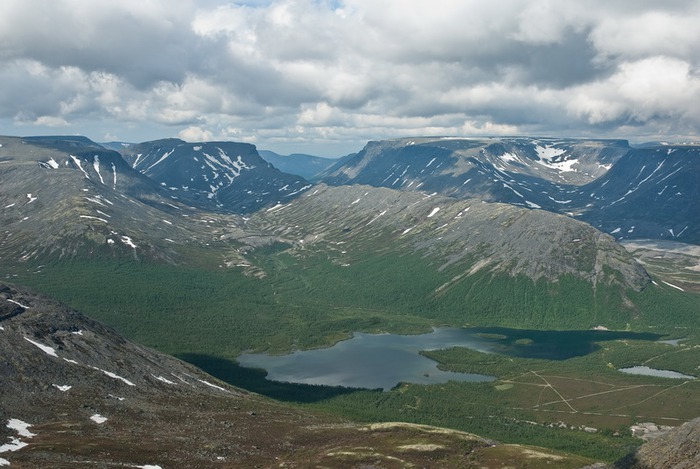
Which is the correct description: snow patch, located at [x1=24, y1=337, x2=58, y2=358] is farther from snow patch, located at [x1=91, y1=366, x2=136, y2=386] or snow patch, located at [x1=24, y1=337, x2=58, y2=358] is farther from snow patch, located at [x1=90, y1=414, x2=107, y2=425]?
snow patch, located at [x1=90, y1=414, x2=107, y2=425]

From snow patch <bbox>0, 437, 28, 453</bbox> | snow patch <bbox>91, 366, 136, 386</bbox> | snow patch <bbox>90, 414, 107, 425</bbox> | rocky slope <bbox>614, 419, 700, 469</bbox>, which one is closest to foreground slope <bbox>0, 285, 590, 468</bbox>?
snow patch <bbox>90, 414, 107, 425</bbox>

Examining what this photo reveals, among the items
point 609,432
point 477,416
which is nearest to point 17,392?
point 477,416

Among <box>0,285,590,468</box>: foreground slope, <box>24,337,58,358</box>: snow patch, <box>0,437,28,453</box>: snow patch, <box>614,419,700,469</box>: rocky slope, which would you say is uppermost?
<box>614,419,700,469</box>: rocky slope

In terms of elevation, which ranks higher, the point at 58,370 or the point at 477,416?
the point at 58,370

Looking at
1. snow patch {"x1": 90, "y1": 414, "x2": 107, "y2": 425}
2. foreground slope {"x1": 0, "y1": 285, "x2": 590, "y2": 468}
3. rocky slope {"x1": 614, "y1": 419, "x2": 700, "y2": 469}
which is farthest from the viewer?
snow patch {"x1": 90, "y1": 414, "x2": 107, "y2": 425}

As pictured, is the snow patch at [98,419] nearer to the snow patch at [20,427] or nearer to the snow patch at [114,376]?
the snow patch at [20,427]

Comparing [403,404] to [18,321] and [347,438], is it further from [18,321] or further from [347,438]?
[18,321]

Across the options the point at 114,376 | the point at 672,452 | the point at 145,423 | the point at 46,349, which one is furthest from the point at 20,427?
the point at 672,452

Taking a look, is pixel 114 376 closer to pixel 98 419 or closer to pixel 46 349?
pixel 46 349
